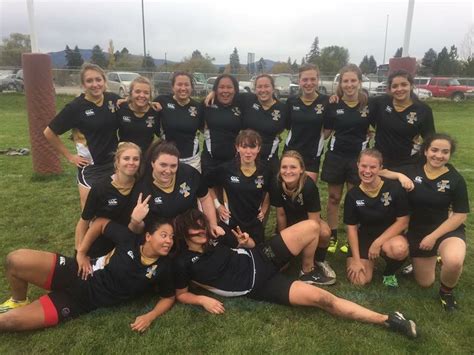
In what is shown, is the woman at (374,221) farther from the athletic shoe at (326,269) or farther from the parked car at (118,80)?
the parked car at (118,80)

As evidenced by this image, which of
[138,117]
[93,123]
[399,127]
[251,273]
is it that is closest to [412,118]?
[399,127]

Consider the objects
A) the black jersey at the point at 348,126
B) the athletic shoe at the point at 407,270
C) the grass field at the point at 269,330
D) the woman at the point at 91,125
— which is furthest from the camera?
the black jersey at the point at 348,126

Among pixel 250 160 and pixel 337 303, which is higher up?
pixel 250 160

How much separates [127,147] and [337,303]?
211cm

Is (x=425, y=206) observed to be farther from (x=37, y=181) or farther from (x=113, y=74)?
(x=113, y=74)

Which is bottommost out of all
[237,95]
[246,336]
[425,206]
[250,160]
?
[246,336]

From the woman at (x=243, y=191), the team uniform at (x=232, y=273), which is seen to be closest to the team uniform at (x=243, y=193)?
the woman at (x=243, y=191)

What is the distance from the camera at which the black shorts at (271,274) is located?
3.36 metres

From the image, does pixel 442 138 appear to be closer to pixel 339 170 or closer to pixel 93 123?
pixel 339 170

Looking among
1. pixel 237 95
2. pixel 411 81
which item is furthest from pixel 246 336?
pixel 411 81

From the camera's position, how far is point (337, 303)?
125 inches

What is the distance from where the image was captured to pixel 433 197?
362 centimetres

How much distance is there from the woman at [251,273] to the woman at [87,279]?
203 mm

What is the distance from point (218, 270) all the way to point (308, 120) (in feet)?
6.35
